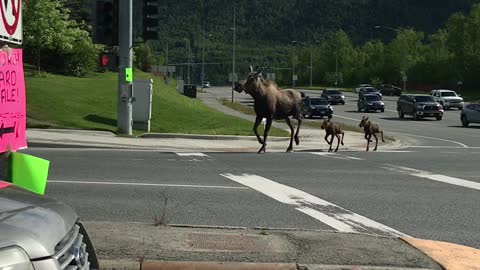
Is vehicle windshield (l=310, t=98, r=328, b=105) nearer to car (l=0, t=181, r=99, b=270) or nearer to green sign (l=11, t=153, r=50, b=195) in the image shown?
green sign (l=11, t=153, r=50, b=195)

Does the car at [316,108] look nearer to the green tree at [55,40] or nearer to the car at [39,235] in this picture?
the green tree at [55,40]

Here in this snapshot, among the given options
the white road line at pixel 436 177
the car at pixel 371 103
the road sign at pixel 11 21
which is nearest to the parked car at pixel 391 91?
the car at pixel 371 103

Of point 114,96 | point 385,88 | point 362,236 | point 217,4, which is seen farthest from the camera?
point 217,4

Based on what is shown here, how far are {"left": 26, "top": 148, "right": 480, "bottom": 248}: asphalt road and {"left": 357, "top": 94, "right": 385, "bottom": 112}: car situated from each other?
37.2 m

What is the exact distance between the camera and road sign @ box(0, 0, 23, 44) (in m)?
A: 5.04

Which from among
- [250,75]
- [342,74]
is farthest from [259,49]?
[250,75]

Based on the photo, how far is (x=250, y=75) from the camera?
1916 cm

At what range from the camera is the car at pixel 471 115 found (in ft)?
124

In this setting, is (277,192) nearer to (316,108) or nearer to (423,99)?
(316,108)

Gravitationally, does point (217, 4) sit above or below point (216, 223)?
above

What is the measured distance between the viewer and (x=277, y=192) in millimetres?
10789

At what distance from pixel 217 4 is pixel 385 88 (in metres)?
88.2

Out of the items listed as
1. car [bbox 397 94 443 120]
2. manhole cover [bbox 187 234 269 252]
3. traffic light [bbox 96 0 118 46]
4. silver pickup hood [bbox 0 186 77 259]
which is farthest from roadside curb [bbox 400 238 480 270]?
car [bbox 397 94 443 120]

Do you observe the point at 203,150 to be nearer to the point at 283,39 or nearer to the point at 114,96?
the point at 114,96
